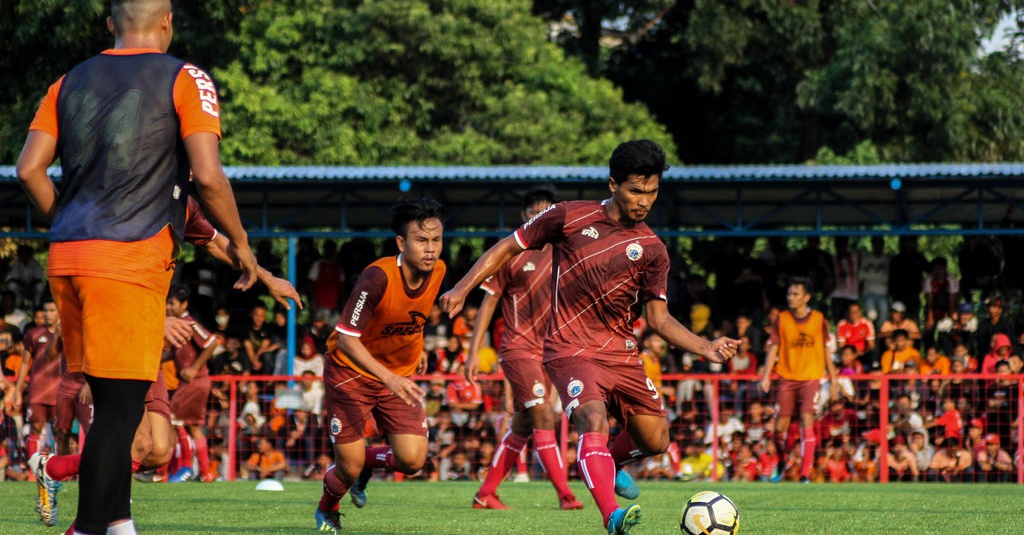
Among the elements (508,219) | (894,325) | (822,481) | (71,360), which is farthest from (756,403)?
(71,360)

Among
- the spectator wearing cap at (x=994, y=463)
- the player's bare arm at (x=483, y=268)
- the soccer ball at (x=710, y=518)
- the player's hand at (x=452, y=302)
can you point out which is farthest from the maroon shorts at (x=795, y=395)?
the player's hand at (x=452, y=302)

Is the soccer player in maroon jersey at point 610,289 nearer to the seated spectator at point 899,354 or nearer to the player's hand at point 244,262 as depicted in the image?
the player's hand at point 244,262

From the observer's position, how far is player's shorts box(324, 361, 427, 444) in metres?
8.34

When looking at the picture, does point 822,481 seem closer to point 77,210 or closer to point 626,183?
point 626,183

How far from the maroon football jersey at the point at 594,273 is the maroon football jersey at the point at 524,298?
279 centimetres

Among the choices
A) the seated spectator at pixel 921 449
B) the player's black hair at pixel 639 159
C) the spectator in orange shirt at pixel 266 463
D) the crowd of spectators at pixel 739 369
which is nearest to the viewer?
the player's black hair at pixel 639 159

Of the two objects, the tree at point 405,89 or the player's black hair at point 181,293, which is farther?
the tree at point 405,89

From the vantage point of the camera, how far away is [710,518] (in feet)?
21.5

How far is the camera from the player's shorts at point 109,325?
4.80 meters

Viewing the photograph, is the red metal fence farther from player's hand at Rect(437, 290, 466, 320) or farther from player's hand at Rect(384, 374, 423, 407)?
player's hand at Rect(384, 374, 423, 407)

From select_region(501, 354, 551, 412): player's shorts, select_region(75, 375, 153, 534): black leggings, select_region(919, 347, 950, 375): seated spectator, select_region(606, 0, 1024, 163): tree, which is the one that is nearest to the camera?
select_region(75, 375, 153, 534): black leggings

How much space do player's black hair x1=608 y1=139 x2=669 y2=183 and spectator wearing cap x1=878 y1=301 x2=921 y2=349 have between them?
36.0 ft

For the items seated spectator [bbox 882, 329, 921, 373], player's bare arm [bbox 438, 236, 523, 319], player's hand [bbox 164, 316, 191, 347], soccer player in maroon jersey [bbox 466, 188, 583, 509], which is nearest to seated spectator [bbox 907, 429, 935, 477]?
seated spectator [bbox 882, 329, 921, 373]

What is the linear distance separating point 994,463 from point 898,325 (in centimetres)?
294
